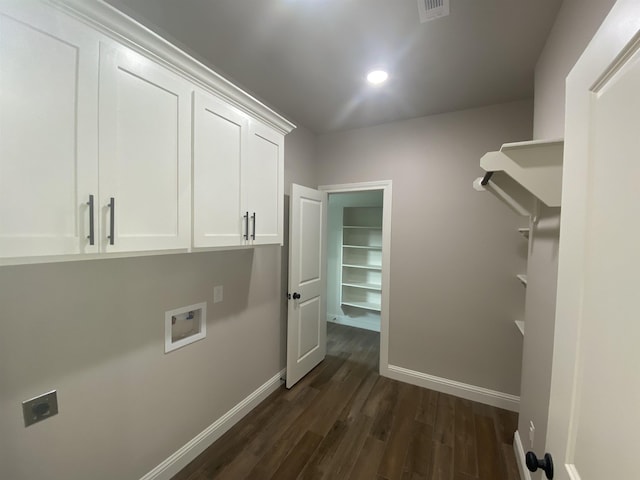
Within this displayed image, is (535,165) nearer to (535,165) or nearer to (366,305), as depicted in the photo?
(535,165)

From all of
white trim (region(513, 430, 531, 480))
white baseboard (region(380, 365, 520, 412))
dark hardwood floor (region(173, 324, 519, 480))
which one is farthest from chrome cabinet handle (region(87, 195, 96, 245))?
white baseboard (region(380, 365, 520, 412))

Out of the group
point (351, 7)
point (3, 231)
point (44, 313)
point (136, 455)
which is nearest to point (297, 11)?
point (351, 7)

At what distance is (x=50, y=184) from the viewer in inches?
34.1

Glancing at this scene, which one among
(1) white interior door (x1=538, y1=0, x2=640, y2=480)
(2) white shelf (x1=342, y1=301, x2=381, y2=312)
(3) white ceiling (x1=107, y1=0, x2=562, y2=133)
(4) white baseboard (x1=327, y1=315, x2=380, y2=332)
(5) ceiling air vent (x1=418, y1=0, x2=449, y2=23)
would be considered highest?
(3) white ceiling (x1=107, y1=0, x2=562, y2=133)

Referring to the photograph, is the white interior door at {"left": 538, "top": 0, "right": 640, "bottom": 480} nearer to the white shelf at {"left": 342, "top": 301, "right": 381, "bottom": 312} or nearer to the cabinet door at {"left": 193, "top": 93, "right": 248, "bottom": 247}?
the cabinet door at {"left": 193, "top": 93, "right": 248, "bottom": 247}

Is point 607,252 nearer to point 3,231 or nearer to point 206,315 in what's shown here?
point 3,231

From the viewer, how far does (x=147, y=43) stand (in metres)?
1.12

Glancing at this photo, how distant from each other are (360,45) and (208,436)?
2859mm

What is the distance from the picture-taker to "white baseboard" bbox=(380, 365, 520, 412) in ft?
7.59

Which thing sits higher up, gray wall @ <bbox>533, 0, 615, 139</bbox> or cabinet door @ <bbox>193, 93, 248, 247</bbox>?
gray wall @ <bbox>533, 0, 615, 139</bbox>

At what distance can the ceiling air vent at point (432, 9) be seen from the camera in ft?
4.26

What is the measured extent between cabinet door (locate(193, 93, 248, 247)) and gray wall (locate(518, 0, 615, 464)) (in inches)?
66.7

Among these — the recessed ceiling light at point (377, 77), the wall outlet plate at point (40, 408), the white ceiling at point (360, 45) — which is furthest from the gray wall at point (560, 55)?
the wall outlet plate at point (40, 408)

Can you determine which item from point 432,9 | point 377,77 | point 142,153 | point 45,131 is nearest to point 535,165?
point 432,9
